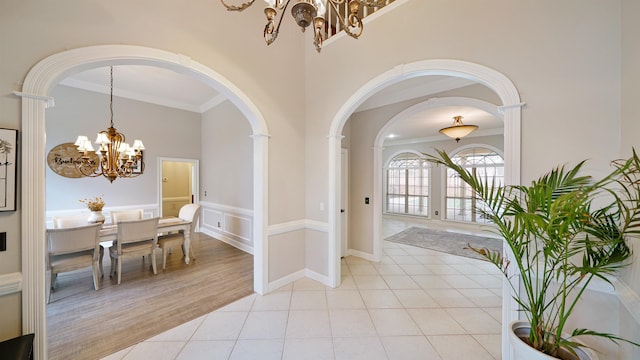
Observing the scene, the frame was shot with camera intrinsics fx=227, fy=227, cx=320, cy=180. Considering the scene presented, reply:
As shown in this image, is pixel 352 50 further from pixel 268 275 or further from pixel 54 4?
pixel 268 275

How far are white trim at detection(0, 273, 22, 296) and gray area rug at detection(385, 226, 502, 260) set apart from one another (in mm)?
5708

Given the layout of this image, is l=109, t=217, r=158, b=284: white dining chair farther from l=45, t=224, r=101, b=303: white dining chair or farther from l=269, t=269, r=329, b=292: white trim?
l=269, t=269, r=329, b=292: white trim

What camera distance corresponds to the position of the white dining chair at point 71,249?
2658mm

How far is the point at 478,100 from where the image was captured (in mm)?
3340

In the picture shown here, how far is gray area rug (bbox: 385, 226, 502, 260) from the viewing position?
4941 millimetres

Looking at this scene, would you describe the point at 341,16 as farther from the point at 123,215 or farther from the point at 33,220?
the point at 123,215

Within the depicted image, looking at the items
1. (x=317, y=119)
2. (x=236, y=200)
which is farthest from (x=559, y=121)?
(x=236, y=200)

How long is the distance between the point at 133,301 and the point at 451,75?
4355 millimetres

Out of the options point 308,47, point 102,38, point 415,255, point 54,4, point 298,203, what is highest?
point 308,47

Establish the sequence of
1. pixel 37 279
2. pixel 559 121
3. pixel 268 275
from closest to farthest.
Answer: pixel 37 279 → pixel 559 121 → pixel 268 275

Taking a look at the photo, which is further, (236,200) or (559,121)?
(236,200)

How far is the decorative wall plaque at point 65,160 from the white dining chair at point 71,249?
2.23 meters

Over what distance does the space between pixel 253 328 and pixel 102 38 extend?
290cm

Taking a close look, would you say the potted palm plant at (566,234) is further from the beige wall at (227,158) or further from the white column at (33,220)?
the beige wall at (227,158)
